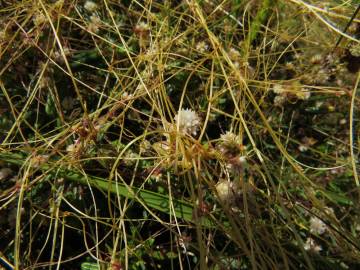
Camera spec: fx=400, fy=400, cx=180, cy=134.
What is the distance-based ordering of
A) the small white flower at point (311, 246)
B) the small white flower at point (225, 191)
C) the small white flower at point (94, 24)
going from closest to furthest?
the small white flower at point (225, 191) → the small white flower at point (311, 246) → the small white flower at point (94, 24)

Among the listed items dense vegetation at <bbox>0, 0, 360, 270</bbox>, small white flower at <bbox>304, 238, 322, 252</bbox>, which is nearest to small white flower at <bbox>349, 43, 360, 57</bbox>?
dense vegetation at <bbox>0, 0, 360, 270</bbox>

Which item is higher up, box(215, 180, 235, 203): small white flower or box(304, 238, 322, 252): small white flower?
box(215, 180, 235, 203): small white flower

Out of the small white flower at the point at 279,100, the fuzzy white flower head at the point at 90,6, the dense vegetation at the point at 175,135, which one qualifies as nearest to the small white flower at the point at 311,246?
the dense vegetation at the point at 175,135

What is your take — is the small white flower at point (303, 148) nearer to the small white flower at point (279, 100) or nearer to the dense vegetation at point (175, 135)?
the dense vegetation at point (175, 135)

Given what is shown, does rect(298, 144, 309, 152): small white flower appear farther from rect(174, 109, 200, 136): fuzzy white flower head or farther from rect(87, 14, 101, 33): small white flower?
rect(87, 14, 101, 33): small white flower

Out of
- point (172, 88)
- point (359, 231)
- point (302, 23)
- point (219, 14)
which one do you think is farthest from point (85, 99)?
point (359, 231)

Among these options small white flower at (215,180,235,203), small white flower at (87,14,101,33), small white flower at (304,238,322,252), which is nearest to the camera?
small white flower at (215,180,235,203)

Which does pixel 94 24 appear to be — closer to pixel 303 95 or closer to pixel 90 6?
pixel 90 6
